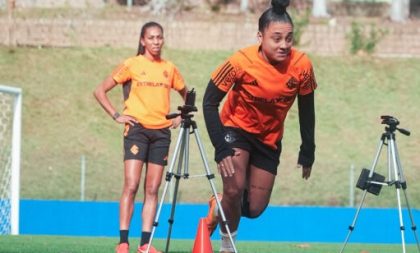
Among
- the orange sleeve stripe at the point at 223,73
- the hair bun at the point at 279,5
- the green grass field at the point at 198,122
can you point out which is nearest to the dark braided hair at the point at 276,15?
the hair bun at the point at 279,5

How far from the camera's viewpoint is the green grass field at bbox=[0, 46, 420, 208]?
24.3 metres

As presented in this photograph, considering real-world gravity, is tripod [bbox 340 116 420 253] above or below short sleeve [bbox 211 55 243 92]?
below

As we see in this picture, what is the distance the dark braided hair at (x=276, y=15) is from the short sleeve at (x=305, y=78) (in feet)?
1.22

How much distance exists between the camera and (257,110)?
30.5ft

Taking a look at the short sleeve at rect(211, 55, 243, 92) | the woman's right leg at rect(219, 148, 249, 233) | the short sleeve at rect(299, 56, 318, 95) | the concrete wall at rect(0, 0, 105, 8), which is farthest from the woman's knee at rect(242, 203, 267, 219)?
the concrete wall at rect(0, 0, 105, 8)

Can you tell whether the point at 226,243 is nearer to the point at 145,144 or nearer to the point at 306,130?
the point at 306,130

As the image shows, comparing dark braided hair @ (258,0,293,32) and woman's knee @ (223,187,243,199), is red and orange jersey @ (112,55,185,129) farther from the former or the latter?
dark braided hair @ (258,0,293,32)

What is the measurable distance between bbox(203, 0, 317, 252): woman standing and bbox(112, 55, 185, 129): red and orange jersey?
1592mm

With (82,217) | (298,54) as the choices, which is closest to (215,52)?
(82,217)

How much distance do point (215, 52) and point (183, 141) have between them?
77.8 feet

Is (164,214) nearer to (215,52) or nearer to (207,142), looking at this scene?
(207,142)

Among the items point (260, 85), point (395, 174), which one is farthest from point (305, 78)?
point (395, 174)

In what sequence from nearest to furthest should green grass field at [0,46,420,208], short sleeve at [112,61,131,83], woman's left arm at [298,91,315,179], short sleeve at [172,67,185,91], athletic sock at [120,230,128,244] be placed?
woman's left arm at [298,91,315,179], athletic sock at [120,230,128,244], short sleeve at [112,61,131,83], short sleeve at [172,67,185,91], green grass field at [0,46,420,208]

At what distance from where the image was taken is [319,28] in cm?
3472
